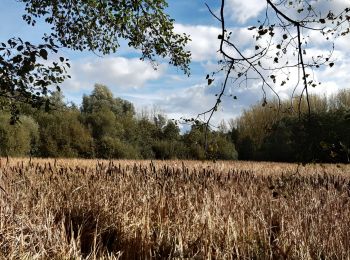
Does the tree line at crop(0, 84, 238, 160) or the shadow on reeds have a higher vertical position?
the tree line at crop(0, 84, 238, 160)

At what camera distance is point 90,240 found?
569cm

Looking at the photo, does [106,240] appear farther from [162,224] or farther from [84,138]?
[84,138]

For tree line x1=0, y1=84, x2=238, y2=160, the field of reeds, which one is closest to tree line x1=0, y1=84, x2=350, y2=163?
tree line x1=0, y1=84, x2=238, y2=160

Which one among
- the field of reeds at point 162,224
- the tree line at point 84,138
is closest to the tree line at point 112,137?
the tree line at point 84,138

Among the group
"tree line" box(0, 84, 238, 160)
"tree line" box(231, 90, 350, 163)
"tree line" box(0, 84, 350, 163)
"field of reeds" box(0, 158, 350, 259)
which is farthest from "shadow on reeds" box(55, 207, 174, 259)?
"tree line" box(0, 84, 238, 160)

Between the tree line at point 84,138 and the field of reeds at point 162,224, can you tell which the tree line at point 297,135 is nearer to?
the field of reeds at point 162,224

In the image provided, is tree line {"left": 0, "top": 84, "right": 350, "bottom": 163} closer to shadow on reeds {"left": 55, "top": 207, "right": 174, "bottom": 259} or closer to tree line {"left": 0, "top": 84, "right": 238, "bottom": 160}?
tree line {"left": 0, "top": 84, "right": 238, "bottom": 160}

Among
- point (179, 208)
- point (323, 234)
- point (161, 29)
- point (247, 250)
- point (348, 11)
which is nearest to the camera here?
point (348, 11)

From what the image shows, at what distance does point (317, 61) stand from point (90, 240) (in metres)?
3.37

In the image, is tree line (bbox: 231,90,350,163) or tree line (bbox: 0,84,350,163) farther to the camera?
tree line (bbox: 0,84,350,163)

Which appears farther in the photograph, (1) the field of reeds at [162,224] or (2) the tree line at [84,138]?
(2) the tree line at [84,138]

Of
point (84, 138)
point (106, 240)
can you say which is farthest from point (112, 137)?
point (106, 240)

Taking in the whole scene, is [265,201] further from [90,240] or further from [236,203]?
[90,240]

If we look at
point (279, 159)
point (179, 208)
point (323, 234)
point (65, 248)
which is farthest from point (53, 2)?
point (279, 159)
